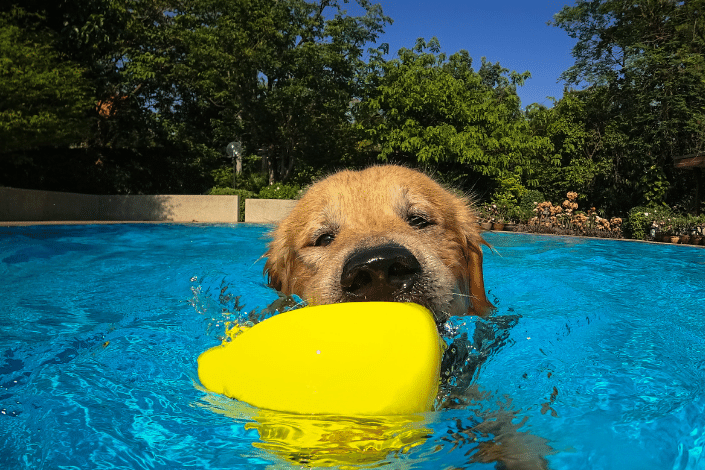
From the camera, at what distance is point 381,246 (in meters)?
2.68

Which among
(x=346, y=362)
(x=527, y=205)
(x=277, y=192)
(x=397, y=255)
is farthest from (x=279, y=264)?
(x=277, y=192)

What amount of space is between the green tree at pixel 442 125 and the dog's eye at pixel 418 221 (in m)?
20.4

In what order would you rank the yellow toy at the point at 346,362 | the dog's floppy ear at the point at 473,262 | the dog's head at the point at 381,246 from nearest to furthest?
1. the yellow toy at the point at 346,362
2. the dog's head at the point at 381,246
3. the dog's floppy ear at the point at 473,262

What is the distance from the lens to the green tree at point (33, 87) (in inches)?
594

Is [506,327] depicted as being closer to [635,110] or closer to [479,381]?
[479,381]

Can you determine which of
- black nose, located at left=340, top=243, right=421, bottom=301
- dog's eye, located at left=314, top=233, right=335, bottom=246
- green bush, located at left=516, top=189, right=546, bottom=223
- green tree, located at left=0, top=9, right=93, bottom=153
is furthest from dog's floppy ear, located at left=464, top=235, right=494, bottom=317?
green bush, located at left=516, top=189, right=546, bottom=223

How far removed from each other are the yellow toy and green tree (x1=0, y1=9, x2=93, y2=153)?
54.5ft

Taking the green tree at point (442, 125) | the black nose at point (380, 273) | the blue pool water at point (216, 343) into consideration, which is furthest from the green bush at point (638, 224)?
the black nose at point (380, 273)

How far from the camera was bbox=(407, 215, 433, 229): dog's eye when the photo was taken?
3729mm

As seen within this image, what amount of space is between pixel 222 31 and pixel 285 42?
3389 mm

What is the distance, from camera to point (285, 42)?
2569 cm

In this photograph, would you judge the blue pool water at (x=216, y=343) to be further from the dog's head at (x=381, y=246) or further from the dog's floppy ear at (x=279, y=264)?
the dog's head at (x=381, y=246)

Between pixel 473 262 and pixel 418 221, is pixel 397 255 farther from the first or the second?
pixel 473 262

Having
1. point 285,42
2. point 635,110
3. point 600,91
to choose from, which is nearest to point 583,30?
point 600,91
